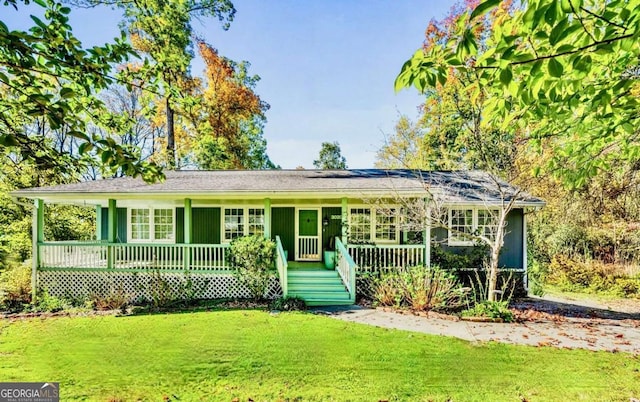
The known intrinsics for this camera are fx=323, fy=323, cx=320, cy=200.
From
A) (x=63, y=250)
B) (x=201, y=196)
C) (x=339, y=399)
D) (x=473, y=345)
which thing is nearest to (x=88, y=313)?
(x=63, y=250)

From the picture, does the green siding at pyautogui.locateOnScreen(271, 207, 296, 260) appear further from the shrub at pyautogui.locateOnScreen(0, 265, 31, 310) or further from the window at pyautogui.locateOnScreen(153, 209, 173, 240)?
the shrub at pyautogui.locateOnScreen(0, 265, 31, 310)

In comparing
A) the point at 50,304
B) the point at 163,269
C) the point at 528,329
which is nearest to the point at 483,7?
the point at 528,329

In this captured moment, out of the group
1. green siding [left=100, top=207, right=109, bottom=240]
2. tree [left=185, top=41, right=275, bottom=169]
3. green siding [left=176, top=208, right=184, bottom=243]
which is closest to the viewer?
green siding [left=176, top=208, right=184, bottom=243]

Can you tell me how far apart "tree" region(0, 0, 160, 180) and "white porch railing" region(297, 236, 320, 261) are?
8.91m

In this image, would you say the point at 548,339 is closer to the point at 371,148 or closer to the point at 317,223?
the point at 371,148

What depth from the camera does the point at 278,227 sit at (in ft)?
40.2

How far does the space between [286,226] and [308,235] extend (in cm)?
91

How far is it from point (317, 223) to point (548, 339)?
7.70 metres

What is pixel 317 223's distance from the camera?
12.2 meters

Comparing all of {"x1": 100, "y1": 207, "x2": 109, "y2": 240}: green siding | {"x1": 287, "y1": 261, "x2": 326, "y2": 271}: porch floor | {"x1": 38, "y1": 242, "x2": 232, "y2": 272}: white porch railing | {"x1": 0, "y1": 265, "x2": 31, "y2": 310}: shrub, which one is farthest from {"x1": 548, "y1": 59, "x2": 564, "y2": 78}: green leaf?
{"x1": 100, "y1": 207, "x2": 109, "y2": 240}: green siding

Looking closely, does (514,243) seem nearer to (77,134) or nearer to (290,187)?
(290,187)

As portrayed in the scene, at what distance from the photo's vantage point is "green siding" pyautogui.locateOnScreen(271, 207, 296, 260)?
12.2 meters

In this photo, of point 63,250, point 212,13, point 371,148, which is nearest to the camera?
point 63,250

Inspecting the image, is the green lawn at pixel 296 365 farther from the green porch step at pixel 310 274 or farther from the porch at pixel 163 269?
the green porch step at pixel 310 274
